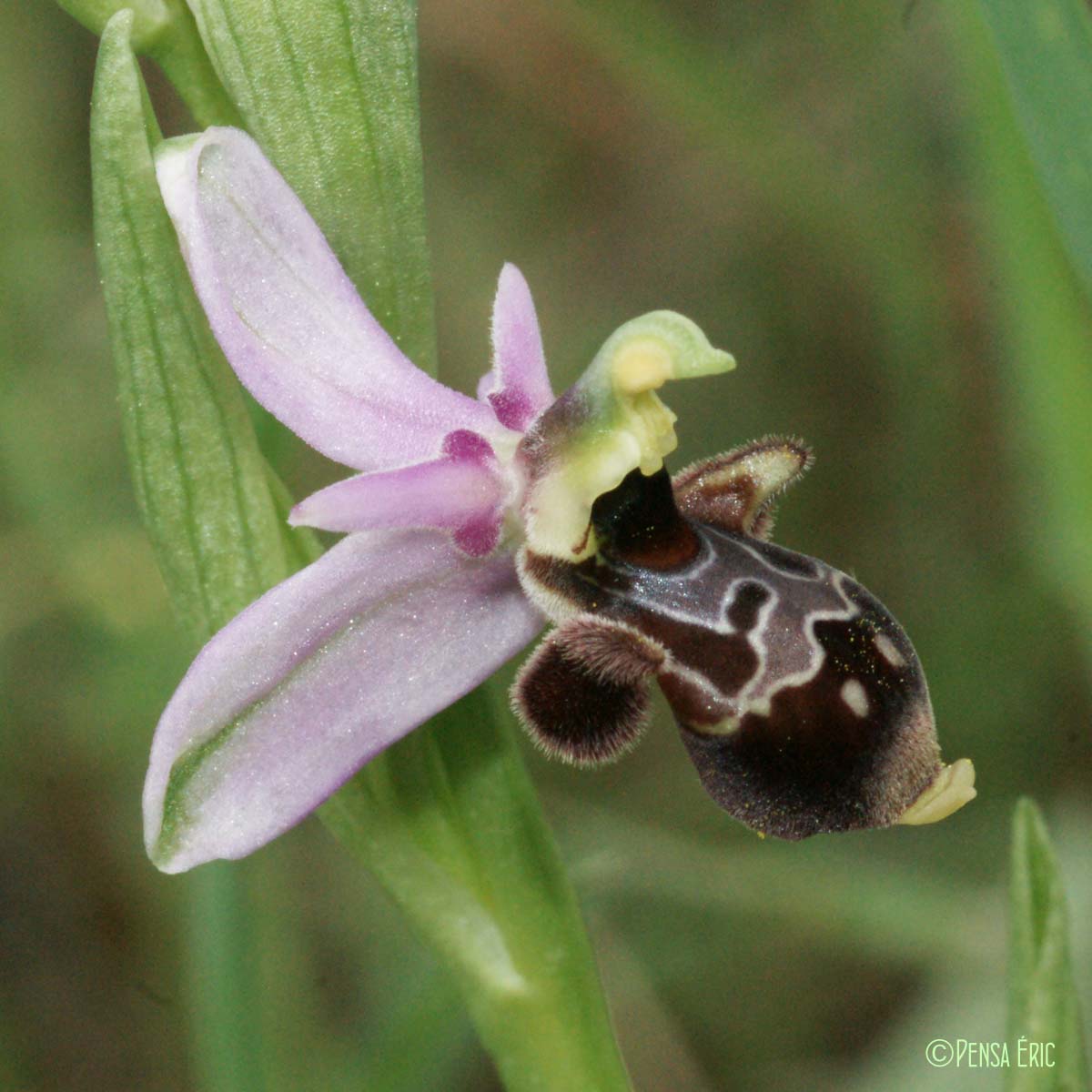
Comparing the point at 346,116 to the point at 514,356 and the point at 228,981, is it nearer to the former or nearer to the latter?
the point at 514,356

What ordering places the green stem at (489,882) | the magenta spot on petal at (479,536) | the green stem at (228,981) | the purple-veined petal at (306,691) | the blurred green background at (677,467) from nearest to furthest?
the purple-veined petal at (306,691), the magenta spot on petal at (479,536), the green stem at (489,882), the green stem at (228,981), the blurred green background at (677,467)

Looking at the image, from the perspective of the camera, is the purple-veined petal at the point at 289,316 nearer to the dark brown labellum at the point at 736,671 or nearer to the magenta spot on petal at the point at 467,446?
the magenta spot on petal at the point at 467,446

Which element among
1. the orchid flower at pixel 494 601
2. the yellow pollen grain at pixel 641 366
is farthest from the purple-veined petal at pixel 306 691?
the yellow pollen grain at pixel 641 366

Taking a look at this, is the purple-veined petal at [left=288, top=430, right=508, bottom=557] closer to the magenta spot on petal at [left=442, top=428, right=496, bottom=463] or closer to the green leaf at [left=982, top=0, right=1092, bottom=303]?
the magenta spot on petal at [left=442, top=428, right=496, bottom=463]

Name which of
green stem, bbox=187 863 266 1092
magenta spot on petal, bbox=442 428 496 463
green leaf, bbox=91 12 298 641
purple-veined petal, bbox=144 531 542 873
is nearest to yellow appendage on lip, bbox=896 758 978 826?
purple-veined petal, bbox=144 531 542 873

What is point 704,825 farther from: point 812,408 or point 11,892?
point 11,892

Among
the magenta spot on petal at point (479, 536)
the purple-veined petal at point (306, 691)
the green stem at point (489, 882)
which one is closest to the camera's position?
the purple-veined petal at point (306, 691)

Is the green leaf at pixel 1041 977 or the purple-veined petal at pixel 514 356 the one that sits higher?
the purple-veined petal at pixel 514 356

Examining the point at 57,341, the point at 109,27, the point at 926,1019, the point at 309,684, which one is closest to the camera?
the point at 309,684

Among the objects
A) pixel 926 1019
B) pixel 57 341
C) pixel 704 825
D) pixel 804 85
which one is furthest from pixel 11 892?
pixel 804 85
